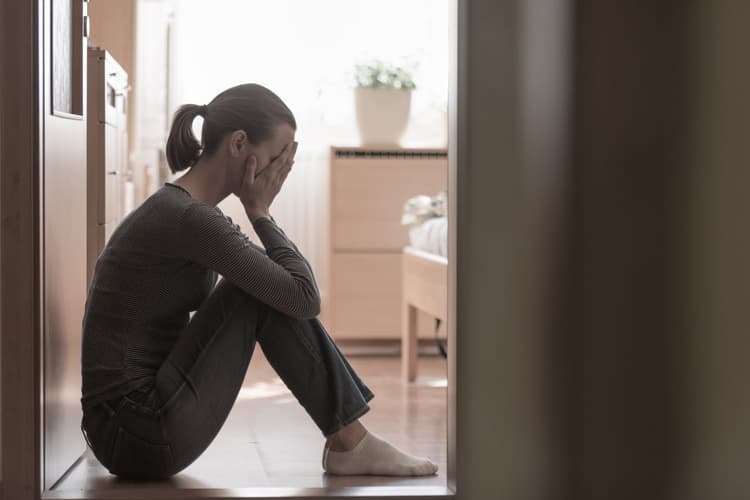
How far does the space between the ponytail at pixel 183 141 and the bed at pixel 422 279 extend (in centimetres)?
138

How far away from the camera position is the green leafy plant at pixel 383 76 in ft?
14.0

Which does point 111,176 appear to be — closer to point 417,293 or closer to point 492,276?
point 492,276

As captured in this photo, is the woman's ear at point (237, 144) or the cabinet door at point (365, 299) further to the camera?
the cabinet door at point (365, 299)

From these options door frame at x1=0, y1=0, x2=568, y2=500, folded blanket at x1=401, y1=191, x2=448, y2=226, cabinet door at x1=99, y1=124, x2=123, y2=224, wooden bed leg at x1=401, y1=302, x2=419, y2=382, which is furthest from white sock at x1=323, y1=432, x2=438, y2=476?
folded blanket at x1=401, y1=191, x2=448, y2=226

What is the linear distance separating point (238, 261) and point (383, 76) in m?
2.66

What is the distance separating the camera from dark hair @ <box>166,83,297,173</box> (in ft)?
6.13

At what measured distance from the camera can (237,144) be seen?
73.7 inches

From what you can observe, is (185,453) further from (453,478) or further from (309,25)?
(309,25)

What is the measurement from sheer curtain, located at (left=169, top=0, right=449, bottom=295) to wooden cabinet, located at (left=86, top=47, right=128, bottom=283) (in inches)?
68.4

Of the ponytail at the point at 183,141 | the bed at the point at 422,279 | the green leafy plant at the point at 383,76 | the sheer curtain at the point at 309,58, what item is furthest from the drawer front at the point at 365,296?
the ponytail at the point at 183,141

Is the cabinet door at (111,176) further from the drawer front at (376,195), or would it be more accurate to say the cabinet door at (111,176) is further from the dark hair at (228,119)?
the drawer front at (376,195)

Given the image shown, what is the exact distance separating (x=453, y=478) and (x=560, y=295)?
34 centimetres

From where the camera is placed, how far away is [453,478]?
1764 mm

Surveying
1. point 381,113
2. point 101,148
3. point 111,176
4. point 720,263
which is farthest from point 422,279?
point 720,263
